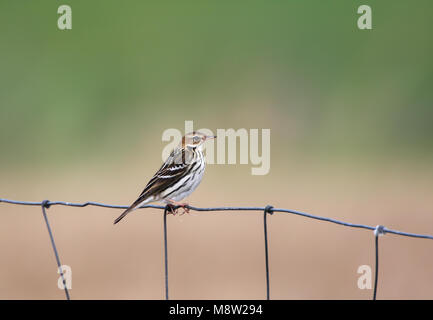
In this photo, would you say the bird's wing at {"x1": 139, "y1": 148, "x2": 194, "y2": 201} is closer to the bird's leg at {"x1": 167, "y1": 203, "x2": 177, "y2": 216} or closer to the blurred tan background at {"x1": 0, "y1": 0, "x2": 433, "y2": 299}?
the bird's leg at {"x1": 167, "y1": 203, "x2": 177, "y2": 216}

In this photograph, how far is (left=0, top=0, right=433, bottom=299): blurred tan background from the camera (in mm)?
13133

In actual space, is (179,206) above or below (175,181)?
below

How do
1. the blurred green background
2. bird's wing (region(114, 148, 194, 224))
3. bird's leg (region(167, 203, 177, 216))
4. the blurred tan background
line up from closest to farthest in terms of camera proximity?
bird's leg (region(167, 203, 177, 216)) → bird's wing (region(114, 148, 194, 224)) → the blurred tan background → the blurred green background

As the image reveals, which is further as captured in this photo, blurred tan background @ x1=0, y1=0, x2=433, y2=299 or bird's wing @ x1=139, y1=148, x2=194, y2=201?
blurred tan background @ x1=0, y1=0, x2=433, y2=299

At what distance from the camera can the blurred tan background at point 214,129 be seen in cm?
1313

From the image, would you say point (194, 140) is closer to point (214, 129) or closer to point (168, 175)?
point (168, 175)

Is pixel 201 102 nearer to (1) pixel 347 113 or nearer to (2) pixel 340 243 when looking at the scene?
(1) pixel 347 113

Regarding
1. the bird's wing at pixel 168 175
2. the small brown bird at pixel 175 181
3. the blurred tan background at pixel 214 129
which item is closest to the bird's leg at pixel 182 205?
the small brown bird at pixel 175 181

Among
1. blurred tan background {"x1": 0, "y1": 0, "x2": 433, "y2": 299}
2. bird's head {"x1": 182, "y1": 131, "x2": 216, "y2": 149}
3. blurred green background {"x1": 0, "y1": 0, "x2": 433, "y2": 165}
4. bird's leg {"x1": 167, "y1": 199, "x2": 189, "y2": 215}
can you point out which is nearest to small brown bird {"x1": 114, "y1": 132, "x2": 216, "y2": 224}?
bird's leg {"x1": 167, "y1": 199, "x2": 189, "y2": 215}

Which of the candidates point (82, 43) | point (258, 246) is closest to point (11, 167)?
point (82, 43)

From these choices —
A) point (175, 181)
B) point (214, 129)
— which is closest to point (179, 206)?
point (175, 181)

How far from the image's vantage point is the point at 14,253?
14.2 meters

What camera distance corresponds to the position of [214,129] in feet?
63.6

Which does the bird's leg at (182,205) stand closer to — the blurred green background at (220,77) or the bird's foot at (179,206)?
the bird's foot at (179,206)
